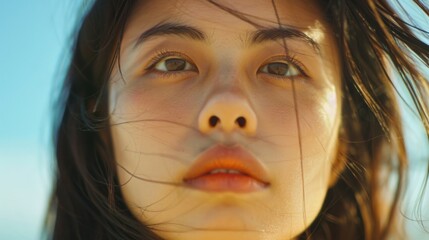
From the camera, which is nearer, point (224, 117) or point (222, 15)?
point (224, 117)

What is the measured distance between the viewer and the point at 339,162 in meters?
1.69

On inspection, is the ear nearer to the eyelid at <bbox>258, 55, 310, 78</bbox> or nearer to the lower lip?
the eyelid at <bbox>258, 55, 310, 78</bbox>

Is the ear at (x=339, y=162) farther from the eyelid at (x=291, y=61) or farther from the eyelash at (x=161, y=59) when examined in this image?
the eyelash at (x=161, y=59)

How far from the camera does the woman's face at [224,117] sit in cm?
132

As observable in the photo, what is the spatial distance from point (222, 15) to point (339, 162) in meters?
0.52

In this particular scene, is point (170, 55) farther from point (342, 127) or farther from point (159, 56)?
point (342, 127)

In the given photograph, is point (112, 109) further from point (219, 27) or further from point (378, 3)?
point (378, 3)

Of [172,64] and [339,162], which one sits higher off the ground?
[172,64]

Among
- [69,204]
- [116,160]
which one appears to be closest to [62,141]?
[69,204]

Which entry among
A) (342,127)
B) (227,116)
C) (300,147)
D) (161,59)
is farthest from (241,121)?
(342,127)

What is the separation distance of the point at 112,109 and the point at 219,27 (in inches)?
12.6

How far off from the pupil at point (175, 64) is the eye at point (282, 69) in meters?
0.17

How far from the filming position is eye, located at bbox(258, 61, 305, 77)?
57.6 inches

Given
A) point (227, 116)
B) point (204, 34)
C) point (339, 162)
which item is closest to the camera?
point (227, 116)
